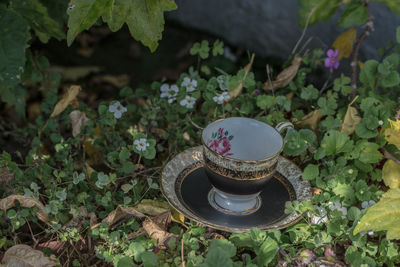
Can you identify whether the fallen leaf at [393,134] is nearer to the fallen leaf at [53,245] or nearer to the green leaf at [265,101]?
the green leaf at [265,101]

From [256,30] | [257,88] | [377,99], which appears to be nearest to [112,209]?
[257,88]

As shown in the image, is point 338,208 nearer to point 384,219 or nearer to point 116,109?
point 384,219

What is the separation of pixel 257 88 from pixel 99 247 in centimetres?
86

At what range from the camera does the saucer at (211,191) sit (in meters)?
1.20

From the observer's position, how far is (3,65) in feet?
4.64

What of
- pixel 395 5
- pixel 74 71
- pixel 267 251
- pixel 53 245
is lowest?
pixel 74 71

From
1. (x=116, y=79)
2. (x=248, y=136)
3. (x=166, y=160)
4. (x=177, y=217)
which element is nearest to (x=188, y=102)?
(x=166, y=160)

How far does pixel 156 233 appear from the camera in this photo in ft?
3.96

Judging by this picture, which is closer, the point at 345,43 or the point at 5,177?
the point at 5,177

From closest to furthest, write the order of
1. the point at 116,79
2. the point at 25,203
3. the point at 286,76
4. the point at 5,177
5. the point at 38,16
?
the point at 25,203 → the point at 5,177 → the point at 38,16 → the point at 286,76 → the point at 116,79

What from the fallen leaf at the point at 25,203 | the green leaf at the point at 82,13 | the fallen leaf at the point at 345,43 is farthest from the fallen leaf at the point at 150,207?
the fallen leaf at the point at 345,43

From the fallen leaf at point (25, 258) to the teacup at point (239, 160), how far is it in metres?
0.43

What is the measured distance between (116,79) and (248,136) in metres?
1.56

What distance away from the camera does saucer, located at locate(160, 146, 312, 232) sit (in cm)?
120
